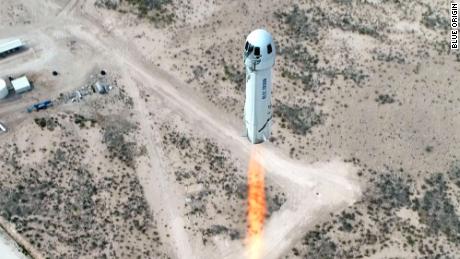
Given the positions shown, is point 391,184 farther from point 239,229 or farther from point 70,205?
point 70,205

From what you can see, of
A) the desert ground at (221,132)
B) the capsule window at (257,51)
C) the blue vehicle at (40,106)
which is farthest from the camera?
the blue vehicle at (40,106)

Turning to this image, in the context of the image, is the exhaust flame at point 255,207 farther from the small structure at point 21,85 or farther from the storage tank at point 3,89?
the storage tank at point 3,89

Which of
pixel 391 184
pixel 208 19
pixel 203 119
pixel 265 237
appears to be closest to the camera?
pixel 265 237

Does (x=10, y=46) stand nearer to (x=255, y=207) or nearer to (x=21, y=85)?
(x=21, y=85)

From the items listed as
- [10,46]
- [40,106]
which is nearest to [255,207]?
[40,106]

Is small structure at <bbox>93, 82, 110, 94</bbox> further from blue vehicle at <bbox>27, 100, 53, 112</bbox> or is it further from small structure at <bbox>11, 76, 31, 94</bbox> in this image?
small structure at <bbox>11, 76, 31, 94</bbox>

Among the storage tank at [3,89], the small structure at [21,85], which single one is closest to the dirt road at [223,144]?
the small structure at [21,85]

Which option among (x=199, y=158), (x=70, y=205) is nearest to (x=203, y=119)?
(x=199, y=158)

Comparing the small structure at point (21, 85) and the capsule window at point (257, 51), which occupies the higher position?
the capsule window at point (257, 51)
